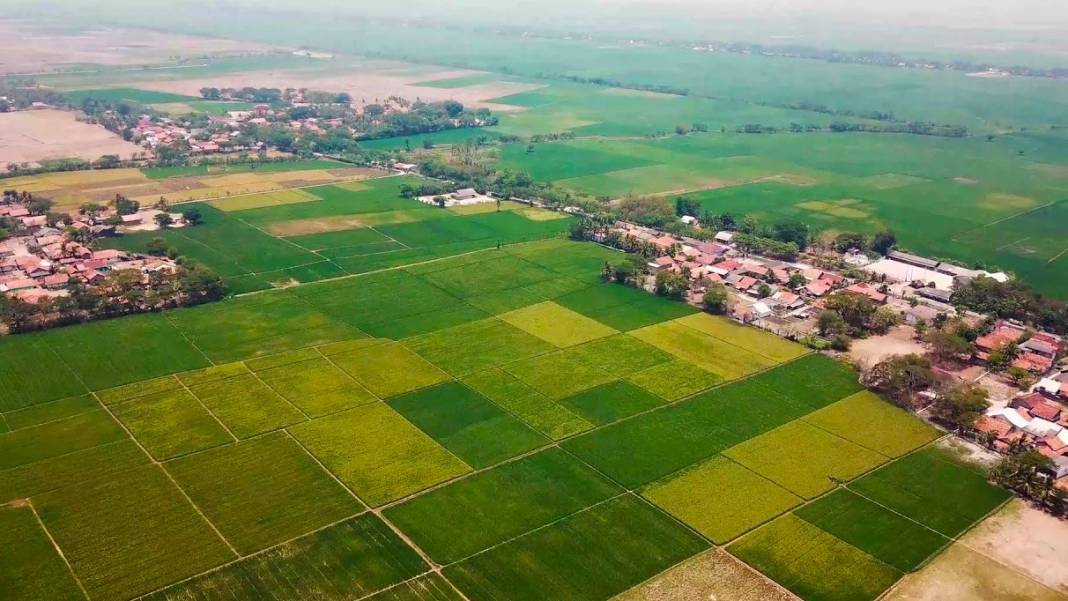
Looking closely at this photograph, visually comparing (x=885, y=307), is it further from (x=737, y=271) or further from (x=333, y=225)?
(x=333, y=225)

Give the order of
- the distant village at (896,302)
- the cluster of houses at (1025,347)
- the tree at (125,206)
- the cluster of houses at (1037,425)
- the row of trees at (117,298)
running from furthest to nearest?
1. the tree at (125,206)
2. the row of trees at (117,298)
3. the cluster of houses at (1025,347)
4. the distant village at (896,302)
5. the cluster of houses at (1037,425)

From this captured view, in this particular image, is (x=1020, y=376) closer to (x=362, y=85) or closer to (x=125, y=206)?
(x=125, y=206)

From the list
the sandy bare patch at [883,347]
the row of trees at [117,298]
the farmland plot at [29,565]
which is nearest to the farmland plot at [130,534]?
the farmland plot at [29,565]

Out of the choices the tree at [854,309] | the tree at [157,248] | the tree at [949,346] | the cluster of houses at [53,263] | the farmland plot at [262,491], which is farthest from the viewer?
the tree at [157,248]

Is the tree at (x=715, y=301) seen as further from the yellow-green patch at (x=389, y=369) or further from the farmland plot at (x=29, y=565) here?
the farmland plot at (x=29, y=565)

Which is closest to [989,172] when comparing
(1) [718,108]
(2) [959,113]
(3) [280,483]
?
(2) [959,113]

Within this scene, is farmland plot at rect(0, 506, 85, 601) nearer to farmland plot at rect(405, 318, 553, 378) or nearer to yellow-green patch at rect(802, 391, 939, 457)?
farmland plot at rect(405, 318, 553, 378)
